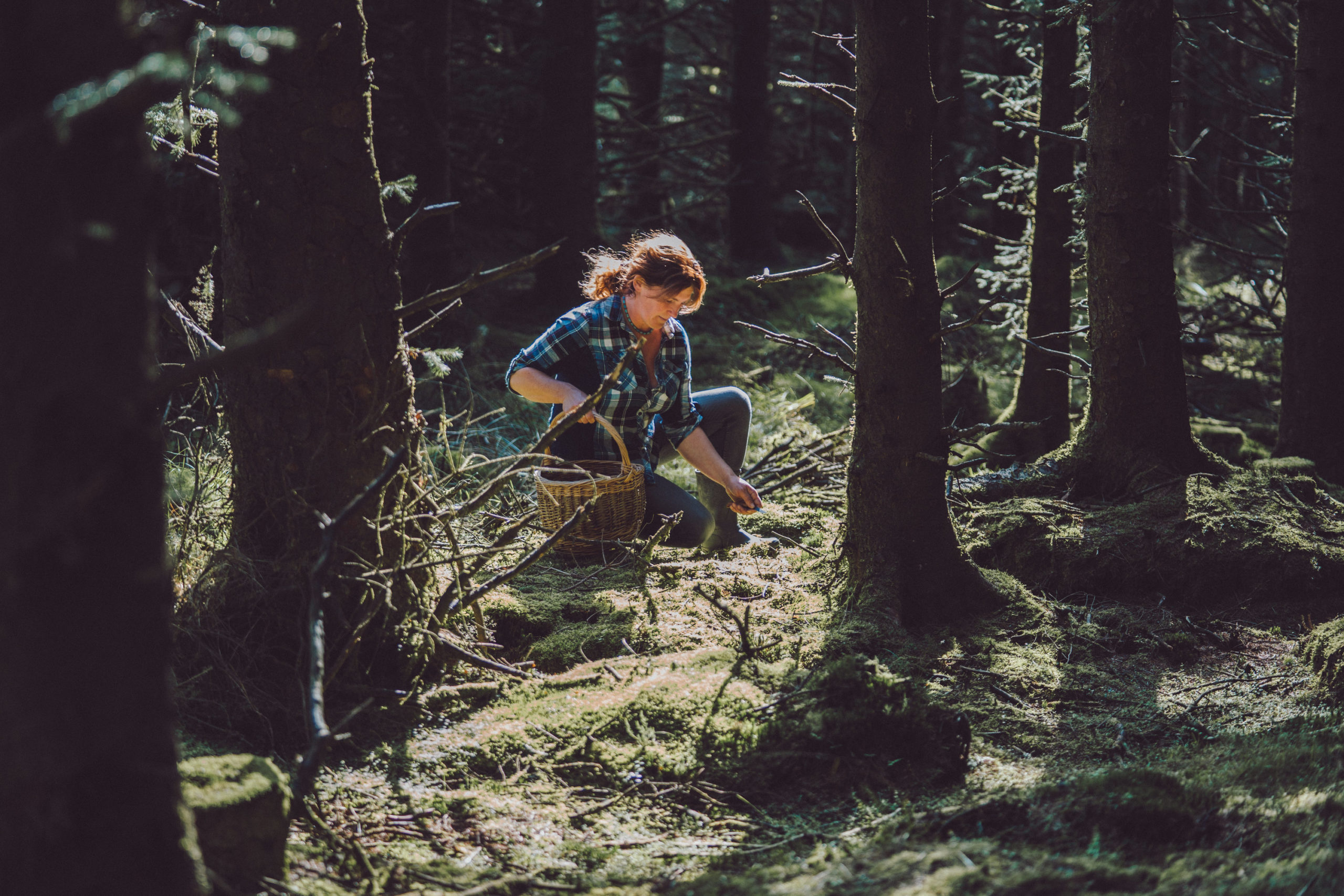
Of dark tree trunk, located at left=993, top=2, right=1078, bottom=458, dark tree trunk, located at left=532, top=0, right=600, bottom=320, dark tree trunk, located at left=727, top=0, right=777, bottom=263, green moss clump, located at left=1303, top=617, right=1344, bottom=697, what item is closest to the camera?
green moss clump, located at left=1303, top=617, right=1344, bottom=697

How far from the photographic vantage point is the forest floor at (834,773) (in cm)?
224

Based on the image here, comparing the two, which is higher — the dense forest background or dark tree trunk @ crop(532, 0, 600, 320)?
dark tree trunk @ crop(532, 0, 600, 320)

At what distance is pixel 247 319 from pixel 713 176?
14.0m

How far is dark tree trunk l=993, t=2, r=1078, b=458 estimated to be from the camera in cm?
716

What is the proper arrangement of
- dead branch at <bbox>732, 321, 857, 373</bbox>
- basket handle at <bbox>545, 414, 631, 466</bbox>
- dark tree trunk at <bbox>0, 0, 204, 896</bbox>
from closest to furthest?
dark tree trunk at <bbox>0, 0, 204, 896</bbox>, dead branch at <bbox>732, 321, 857, 373</bbox>, basket handle at <bbox>545, 414, 631, 466</bbox>

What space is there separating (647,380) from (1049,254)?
151 inches

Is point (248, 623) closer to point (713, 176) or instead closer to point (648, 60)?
point (648, 60)

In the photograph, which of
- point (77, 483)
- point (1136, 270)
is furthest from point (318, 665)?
point (1136, 270)

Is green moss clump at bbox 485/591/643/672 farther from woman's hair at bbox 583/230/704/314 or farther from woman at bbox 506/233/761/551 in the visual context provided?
woman's hair at bbox 583/230/704/314

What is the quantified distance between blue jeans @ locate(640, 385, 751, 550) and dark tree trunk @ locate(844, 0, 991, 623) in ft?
4.41

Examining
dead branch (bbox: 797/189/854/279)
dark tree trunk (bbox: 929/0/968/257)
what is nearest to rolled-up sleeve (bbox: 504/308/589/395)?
dead branch (bbox: 797/189/854/279)

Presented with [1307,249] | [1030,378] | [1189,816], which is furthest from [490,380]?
[1189,816]

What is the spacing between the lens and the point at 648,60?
14008 mm

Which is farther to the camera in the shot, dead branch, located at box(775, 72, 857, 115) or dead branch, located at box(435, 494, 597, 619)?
dead branch, located at box(775, 72, 857, 115)
